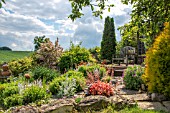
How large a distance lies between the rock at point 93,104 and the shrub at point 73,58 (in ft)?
23.2

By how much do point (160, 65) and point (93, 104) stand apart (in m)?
2.04

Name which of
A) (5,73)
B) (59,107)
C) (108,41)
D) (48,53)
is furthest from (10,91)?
(108,41)

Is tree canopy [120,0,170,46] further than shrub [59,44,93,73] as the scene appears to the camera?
No

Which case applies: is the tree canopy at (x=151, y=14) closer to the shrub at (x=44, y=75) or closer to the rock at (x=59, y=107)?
the rock at (x=59, y=107)

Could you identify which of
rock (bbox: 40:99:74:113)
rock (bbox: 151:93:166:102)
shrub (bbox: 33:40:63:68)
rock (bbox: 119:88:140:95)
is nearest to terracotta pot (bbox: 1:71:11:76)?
shrub (bbox: 33:40:63:68)

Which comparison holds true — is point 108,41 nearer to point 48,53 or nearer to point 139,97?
point 48,53

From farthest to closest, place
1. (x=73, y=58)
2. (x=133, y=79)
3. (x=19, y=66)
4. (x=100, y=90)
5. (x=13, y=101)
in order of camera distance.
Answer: (x=19, y=66), (x=73, y=58), (x=133, y=79), (x=13, y=101), (x=100, y=90)

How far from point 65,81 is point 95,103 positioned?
1.82m

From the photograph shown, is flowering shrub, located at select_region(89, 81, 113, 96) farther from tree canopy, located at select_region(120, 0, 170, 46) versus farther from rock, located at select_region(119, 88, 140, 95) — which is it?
tree canopy, located at select_region(120, 0, 170, 46)

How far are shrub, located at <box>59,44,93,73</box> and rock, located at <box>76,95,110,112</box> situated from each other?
278 inches

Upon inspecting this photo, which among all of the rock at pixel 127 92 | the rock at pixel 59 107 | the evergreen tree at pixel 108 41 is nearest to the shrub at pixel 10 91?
the rock at pixel 59 107

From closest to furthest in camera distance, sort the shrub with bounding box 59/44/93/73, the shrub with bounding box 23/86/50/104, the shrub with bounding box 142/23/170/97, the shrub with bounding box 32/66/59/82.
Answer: the shrub with bounding box 142/23/170/97 → the shrub with bounding box 23/86/50/104 → the shrub with bounding box 32/66/59/82 → the shrub with bounding box 59/44/93/73

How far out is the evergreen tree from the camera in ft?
76.5

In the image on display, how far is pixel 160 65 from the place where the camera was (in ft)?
21.6
